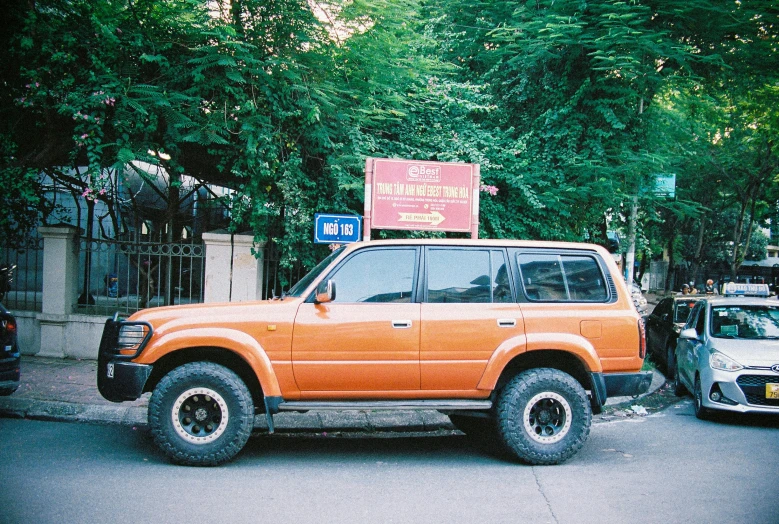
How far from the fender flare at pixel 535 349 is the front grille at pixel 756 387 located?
9.11ft

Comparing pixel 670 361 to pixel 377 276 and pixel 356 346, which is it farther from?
pixel 356 346

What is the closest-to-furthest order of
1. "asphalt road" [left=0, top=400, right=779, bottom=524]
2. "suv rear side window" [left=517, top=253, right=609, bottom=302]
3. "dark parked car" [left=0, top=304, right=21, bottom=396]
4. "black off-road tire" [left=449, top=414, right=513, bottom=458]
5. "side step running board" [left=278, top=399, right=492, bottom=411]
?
"asphalt road" [left=0, top=400, right=779, bottom=524] → "side step running board" [left=278, top=399, right=492, bottom=411] → "suv rear side window" [left=517, top=253, right=609, bottom=302] → "dark parked car" [left=0, top=304, right=21, bottom=396] → "black off-road tire" [left=449, top=414, right=513, bottom=458]

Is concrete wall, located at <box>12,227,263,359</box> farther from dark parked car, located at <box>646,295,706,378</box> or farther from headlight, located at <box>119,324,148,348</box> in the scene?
dark parked car, located at <box>646,295,706,378</box>

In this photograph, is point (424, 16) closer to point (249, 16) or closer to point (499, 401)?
point (249, 16)

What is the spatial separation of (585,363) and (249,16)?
6946 millimetres

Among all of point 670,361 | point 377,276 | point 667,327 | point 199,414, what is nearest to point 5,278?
point 199,414

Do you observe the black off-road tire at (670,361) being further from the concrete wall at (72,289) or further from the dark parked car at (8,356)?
the dark parked car at (8,356)

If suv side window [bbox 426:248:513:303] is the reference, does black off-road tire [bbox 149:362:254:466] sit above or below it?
below

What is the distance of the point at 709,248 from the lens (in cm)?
3984

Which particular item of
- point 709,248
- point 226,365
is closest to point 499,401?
point 226,365

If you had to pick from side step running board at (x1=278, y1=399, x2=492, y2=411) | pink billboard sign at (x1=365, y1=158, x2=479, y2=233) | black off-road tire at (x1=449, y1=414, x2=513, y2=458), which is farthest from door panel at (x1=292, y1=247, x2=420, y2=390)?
pink billboard sign at (x1=365, y1=158, x2=479, y2=233)

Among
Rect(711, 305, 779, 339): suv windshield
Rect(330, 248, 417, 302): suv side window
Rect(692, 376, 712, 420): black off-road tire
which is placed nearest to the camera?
Rect(330, 248, 417, 302): suv side window

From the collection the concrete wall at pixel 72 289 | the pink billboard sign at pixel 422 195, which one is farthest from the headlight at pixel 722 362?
the concrete wall at pixel 72 289

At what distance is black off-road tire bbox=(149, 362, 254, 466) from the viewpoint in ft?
16.8
